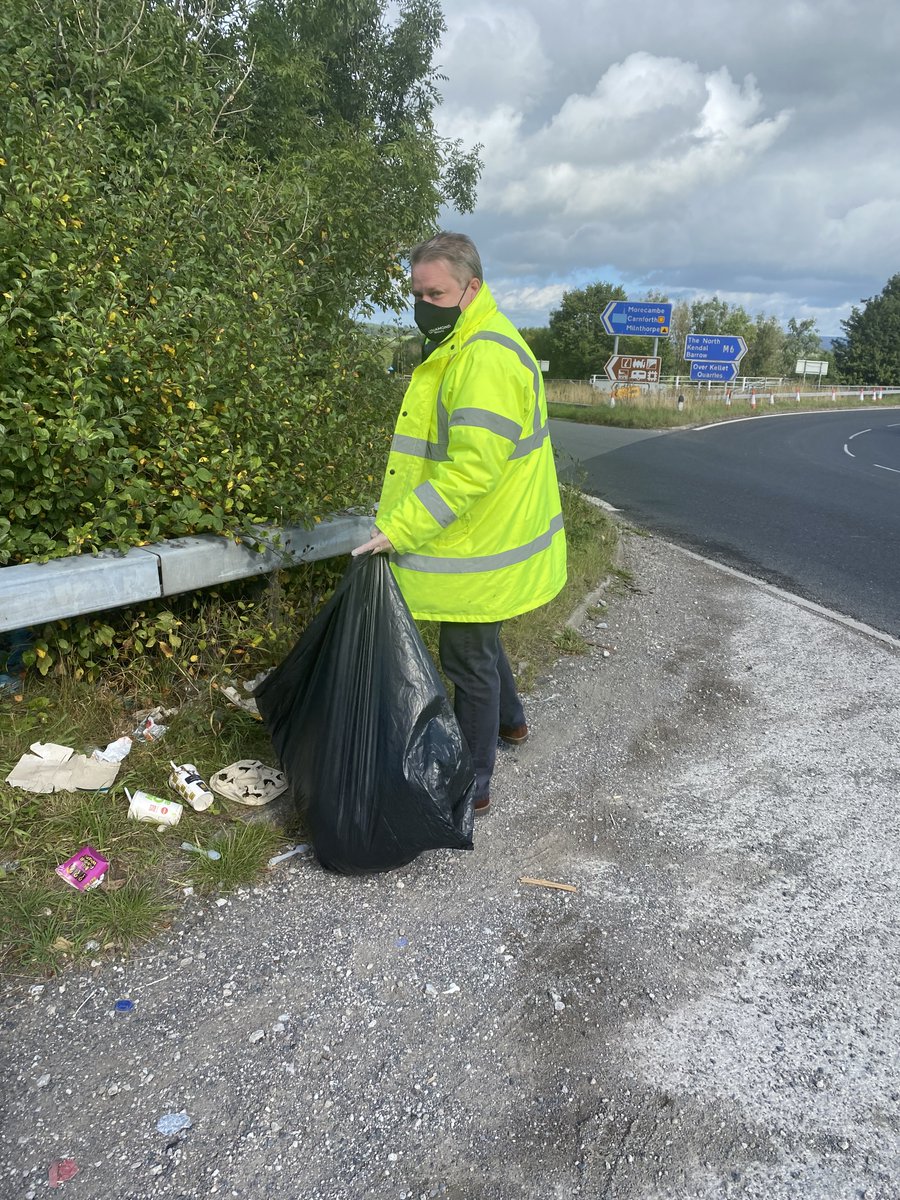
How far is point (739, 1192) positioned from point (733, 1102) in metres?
0.21

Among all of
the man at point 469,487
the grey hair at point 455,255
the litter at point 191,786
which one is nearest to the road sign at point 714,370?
the man at point 469,487

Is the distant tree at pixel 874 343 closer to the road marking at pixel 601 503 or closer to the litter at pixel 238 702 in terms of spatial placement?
the road marking at pixel 601 503

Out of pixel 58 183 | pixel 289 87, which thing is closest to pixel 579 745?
pixel 58 183

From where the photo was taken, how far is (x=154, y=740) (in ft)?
9.54

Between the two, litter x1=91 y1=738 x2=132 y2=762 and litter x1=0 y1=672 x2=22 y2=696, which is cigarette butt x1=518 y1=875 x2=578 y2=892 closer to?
litter x1=91 y1=738 x2=132 y2=762

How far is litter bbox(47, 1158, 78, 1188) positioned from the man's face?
2.33m

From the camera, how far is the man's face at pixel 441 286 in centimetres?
248

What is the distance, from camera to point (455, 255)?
2.49m

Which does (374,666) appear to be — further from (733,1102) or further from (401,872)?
(733,1102)

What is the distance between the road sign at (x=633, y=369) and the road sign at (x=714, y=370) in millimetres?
4019

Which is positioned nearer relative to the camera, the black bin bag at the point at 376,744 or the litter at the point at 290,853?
the black bin bag at the point at 376,744

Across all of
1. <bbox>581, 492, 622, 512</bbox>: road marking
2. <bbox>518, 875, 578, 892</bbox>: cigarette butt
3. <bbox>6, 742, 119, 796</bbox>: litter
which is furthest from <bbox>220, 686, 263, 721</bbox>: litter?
<bbox>581, 492, 622, 512</bbox>: road marking

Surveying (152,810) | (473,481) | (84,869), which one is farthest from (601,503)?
(84,869)

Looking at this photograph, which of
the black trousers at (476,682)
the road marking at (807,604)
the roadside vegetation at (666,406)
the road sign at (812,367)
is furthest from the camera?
the road sign at (812,367)
